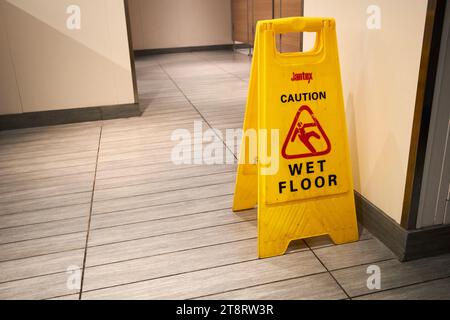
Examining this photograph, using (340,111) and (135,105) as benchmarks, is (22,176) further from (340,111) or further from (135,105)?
(340,111)

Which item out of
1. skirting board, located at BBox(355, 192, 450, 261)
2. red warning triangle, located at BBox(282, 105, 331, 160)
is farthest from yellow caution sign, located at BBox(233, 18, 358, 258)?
skirting board, located at BBox(355, 192, 450, 261)

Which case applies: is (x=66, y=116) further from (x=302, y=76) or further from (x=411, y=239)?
(x=411, y=239)

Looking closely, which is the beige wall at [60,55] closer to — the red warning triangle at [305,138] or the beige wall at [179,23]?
the red warning triangle at [305,138]

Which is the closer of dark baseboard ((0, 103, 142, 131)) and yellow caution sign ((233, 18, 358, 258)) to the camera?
yellow caution sign ((233, 18, 358, 258))

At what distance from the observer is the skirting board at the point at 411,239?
1580 millimetres

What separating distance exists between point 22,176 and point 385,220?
2.13 meters

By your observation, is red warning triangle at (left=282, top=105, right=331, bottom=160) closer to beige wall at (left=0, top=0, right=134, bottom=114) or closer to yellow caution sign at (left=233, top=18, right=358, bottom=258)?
yellow caution sign at (left=233, top=18, right=358, bottom=258)

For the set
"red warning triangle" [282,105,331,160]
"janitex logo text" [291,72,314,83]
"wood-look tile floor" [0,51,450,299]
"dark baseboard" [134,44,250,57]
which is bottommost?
"wood-look tile floor" [0,51,450,299]

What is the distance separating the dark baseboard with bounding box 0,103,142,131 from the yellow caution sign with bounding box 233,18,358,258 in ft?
7.62

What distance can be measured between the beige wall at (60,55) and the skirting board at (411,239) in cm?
277

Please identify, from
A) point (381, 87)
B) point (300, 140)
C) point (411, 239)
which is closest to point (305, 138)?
point (300, 140)

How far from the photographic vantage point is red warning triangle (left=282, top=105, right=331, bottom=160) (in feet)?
5.24

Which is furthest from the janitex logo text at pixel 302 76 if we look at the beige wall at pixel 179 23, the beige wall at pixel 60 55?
the beige wall at pixel 179 23

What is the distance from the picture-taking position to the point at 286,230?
5.45ft
